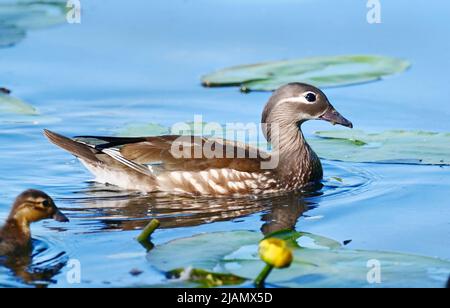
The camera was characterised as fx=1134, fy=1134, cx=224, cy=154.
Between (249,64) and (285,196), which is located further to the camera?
(249,64)

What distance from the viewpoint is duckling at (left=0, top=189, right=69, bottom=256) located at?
420 inches

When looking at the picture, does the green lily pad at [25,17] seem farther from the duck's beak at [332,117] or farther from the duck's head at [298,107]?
the duck's beak at [332,117]

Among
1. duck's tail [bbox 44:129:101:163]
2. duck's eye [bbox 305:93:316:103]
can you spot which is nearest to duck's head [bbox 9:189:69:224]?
duck's tail [bbox 44:129:101:163]

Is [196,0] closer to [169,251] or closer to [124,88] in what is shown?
[124,88]

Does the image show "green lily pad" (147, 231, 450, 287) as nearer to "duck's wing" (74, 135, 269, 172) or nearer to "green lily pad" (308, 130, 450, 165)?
"duck's wing" (74, 135, 269, 172)

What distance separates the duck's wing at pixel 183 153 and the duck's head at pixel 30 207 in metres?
2.81

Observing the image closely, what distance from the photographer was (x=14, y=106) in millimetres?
15727

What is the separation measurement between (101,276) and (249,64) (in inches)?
311

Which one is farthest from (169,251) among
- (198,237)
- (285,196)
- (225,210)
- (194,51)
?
(194,51)

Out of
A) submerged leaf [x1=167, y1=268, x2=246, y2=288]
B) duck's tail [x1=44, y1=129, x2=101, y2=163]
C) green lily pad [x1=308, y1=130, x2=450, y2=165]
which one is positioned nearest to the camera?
submerged leaf [x1=167, y1=268, x2=246, y2=288]

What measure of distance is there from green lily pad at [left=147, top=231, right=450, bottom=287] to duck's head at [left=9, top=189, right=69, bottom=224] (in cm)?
118

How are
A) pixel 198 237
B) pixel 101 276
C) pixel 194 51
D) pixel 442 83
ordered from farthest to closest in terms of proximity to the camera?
pixel 194 51 → pixel 442 83 → pixel 198 237 → pixel 101 276

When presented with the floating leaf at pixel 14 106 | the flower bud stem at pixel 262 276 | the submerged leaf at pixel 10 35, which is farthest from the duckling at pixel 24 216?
the submerged leaf at pixel 10 35

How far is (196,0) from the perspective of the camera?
2011 centimetres
